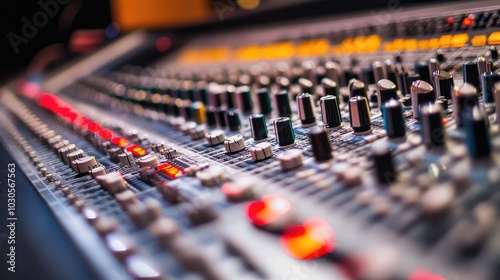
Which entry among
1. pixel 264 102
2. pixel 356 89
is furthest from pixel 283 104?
pixel 356 89

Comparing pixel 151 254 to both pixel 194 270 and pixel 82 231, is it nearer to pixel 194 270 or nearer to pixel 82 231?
pixel 194 270

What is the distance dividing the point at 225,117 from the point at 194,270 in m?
0.77

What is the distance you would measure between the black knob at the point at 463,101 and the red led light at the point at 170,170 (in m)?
0.50

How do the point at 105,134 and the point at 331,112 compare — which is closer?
the point at 331,112

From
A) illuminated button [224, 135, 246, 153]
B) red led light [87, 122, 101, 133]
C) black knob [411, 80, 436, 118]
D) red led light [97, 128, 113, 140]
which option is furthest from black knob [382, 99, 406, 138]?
red led light [87, 122, 101, 133]

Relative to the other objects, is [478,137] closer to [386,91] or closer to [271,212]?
[271,212]

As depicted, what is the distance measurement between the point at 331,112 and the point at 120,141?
0.59m

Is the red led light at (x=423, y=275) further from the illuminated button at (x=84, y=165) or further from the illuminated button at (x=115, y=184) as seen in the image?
the illuminated button at (x=84, y=165)

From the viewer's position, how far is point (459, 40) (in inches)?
51.2

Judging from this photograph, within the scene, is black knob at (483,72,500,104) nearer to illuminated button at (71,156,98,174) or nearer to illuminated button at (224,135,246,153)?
illuminated button at (224,135,246,153)

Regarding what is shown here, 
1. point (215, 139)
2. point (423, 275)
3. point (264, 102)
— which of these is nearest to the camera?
point (423, 275)

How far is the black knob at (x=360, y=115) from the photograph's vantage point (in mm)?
935

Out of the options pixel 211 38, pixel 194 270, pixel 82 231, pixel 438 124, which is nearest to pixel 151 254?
pixel 194 270

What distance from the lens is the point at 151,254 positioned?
2.06ft
